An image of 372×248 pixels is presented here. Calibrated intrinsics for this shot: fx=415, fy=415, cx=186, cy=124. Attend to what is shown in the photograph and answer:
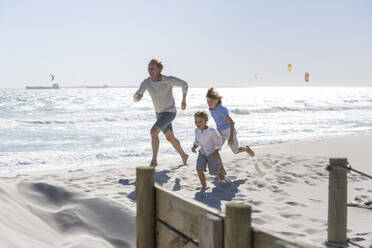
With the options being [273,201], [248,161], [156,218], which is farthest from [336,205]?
[248,161]

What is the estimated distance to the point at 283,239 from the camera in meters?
1.68

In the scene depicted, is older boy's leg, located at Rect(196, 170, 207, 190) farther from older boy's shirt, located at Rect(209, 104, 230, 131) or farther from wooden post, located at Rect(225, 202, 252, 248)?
wooden post, located at Rect(225, 202, 252, 248)

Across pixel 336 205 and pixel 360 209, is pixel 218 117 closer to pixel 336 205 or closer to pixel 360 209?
pixel 360 209

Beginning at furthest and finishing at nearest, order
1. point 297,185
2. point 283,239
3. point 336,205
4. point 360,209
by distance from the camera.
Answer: point 297,185, point 360,209, point 336,205, point 283,239

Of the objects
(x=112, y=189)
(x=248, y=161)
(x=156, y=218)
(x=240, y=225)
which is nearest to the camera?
(x=240, y=225)

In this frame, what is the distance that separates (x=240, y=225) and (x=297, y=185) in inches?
190

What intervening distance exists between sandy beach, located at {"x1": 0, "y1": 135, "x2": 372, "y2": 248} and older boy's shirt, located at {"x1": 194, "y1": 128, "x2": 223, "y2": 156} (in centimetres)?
60

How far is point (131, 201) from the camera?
5195 mm

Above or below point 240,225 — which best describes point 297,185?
below

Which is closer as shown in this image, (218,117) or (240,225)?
(240,225)

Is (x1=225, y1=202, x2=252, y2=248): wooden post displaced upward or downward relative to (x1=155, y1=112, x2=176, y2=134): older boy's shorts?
downward

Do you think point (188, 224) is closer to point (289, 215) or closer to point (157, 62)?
point (289, 215)

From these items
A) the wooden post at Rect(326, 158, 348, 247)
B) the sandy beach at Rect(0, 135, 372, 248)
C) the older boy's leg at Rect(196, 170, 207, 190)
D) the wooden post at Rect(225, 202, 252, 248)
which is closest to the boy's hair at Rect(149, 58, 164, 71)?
the sandy beach at Rect(0, 135, 372, 248)

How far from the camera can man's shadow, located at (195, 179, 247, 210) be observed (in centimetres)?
526
